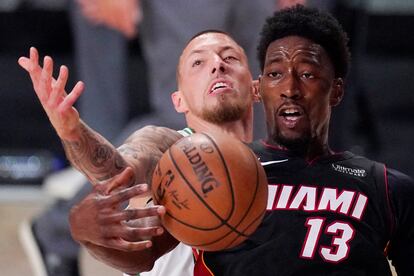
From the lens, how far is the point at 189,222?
2670 millimetres

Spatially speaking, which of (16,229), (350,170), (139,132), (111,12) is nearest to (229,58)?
(139,132)

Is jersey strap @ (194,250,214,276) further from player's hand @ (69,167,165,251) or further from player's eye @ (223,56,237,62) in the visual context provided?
player's eye @ (223,56,237,62)

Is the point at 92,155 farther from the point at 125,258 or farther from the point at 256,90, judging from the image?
the point at 256,90

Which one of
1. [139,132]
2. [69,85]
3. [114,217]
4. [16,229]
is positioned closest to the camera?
[114,217]

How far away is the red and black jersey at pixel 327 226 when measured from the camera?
287 cm

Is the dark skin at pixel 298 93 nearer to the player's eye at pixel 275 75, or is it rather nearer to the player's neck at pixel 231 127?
the player's eye at pixel 275 75

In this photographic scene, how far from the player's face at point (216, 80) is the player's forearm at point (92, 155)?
1.75 feet

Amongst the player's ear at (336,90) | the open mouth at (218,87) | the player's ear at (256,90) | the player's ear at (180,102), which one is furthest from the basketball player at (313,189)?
the player's ear at (180,102)

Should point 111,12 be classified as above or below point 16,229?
above

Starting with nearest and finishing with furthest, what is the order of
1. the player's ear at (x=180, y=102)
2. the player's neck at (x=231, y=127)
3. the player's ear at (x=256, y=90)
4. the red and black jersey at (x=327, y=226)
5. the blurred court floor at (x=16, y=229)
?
the red and black jersey at (x=327, y=226) < the player's ear at (x=256, y=90) < the player's neck at (x=231, y=127) < the player's ear at (x=180, y=102) < the blurred court floor at (x=16, y=229)

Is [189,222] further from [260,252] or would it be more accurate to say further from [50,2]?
[50,2]

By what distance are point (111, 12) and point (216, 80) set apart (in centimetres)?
235

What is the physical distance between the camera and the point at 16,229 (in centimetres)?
664

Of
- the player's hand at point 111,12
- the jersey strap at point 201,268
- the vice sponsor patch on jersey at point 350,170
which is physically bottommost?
the player's hand at point 111,12
